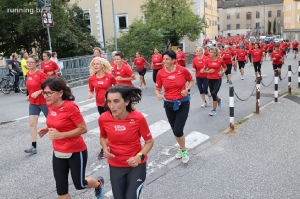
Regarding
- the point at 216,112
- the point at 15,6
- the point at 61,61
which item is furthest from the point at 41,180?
the point at 15,6

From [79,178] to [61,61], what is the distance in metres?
15.2

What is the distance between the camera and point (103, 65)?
20.7 feet

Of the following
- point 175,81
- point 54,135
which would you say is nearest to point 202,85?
point 175,81

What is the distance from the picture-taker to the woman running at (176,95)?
589 centimetres

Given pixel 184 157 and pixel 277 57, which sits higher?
pixel 277 57

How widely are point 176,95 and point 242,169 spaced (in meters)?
1.71

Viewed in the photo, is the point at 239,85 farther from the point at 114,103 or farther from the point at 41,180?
the point at 114,103

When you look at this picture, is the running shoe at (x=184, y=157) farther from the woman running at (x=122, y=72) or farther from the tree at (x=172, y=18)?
the tree at (x=172, y=18)

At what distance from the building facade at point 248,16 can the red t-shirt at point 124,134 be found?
108m

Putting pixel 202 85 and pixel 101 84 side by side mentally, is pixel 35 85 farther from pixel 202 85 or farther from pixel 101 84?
pixel 202 85

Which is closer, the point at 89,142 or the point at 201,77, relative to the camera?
the point at 89,142

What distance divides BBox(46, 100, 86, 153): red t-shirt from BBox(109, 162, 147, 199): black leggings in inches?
26.7

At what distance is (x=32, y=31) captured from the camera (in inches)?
862

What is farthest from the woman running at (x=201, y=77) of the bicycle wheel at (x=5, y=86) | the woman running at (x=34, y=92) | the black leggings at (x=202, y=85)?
the bicycle wheel at (x=5, y=86)
